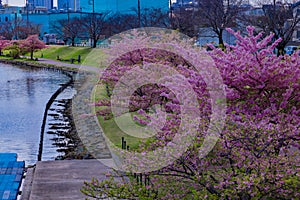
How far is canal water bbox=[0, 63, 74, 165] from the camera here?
1373cm

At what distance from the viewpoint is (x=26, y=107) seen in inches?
848

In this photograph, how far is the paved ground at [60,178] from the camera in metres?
8.18

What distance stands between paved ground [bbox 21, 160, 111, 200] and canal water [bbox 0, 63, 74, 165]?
2435 millimetres

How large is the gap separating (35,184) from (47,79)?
25.2 meters

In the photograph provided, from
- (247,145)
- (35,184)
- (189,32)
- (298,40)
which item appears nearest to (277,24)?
(189,32)

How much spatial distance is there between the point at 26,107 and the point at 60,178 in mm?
13122

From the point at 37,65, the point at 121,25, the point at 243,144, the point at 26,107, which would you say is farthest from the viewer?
the point at 121,25

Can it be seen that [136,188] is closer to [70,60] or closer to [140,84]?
[140,84]

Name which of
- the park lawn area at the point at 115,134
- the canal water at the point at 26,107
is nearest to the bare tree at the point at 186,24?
the canal water at the point at 26,107

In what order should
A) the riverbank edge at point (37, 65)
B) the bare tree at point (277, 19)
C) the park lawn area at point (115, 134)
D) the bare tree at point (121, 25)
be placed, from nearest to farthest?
the park lawn area at point (115, 134) < the bare tree at point (277, 19) < the riverbank edge at point (37, 65) < the bare tree at point (121, 25)

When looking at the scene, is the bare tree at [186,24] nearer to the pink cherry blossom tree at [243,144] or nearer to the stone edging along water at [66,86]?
the stone edging along water at [66,86]

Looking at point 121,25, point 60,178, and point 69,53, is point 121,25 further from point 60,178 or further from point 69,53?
point 60,178

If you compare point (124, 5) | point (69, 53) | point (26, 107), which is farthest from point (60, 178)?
point (124, 5)

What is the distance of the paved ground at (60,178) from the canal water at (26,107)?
7.99ft
